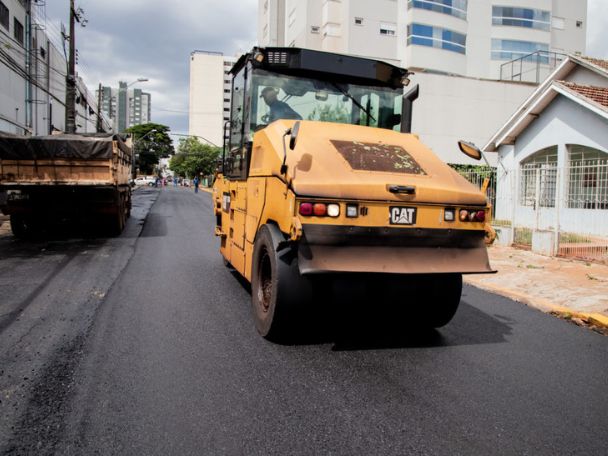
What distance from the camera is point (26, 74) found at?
21.9m

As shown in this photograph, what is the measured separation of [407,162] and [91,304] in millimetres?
3829

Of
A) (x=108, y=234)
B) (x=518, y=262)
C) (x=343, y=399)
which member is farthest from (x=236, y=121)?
(x=108, y=234)

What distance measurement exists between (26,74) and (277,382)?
76.5ft

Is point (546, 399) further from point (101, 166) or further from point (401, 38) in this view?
point (401, 38)

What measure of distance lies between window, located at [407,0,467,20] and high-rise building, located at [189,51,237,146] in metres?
82.1

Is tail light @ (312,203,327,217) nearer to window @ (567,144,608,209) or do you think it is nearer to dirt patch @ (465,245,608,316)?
dirt patch @ (465,245,608,316)

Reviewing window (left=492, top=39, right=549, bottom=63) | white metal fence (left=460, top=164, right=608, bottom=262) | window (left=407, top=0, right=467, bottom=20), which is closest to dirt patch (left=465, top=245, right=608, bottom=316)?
white metal fence (left=460, top=164, right=608, bottom=262)

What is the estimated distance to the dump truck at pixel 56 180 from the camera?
10898mm

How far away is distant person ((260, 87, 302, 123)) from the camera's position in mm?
5473

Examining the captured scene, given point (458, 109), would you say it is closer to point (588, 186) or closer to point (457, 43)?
point (457, 43)

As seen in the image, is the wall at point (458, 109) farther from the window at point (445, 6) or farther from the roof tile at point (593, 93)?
the roof tile at point (593, 93)

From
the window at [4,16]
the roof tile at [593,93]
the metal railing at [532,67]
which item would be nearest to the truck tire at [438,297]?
the roof tile at [593,93]

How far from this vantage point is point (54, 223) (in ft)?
38.5

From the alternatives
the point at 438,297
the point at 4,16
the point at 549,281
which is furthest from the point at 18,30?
the point at 438,297
